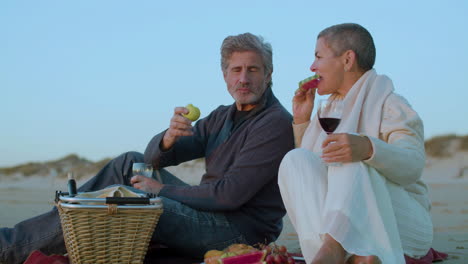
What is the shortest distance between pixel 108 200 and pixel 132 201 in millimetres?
162

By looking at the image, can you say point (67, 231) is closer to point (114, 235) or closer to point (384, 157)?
point (114, 235)

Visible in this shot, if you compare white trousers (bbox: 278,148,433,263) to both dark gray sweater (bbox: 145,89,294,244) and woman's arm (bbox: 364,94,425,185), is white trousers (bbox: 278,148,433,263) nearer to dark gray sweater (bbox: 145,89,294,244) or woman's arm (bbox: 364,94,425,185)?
woman's arm (bbox: 364,94,425,185)

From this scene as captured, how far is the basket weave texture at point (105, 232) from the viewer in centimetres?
384

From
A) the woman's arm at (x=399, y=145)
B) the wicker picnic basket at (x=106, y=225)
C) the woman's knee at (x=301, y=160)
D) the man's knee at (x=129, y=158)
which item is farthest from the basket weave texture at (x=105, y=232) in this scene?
the woman's arm at (x=399, y=145)

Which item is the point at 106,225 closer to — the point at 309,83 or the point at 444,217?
the point at 309,83

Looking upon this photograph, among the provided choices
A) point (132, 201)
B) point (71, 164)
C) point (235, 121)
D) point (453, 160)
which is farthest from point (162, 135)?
point (71, 164)

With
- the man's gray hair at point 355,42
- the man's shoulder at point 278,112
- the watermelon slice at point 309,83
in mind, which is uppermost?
the man's gray hair at point 355,42

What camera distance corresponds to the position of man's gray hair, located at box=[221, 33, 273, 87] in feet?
16.6

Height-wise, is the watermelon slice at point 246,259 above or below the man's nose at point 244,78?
below

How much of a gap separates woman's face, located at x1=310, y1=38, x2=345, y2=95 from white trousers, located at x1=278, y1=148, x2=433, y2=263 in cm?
65

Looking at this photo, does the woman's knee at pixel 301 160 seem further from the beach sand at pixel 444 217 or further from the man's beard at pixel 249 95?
the beach sand at pixel 444 217

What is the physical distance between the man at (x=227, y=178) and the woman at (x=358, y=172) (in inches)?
19.7

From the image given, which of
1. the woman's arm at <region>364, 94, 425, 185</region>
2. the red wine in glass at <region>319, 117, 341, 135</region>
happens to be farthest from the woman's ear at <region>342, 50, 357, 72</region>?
the red wine in glass at <region>319, 117, 341, 135</region>

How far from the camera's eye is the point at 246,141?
475cm
